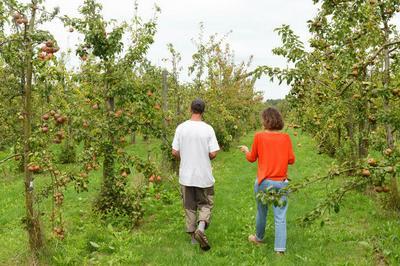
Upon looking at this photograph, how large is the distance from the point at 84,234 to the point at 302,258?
3652mm

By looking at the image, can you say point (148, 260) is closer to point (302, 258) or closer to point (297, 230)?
point (302, 258)

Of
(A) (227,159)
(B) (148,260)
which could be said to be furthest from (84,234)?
(A) (227,159)

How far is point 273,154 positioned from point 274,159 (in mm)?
73

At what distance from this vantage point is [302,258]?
6.24 meters

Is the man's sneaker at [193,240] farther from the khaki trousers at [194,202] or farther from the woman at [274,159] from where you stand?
the woman at [274,159]

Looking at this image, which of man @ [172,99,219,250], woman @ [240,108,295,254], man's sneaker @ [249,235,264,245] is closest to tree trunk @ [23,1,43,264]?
man @ [172,99,219,250]

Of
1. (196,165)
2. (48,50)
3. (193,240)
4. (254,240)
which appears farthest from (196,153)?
(48,50)

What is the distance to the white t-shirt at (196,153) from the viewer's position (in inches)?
272

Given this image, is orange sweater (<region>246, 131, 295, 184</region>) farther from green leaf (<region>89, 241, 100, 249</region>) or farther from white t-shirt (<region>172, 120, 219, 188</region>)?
green leaf (<region>89, 241, 100, 249</region>)

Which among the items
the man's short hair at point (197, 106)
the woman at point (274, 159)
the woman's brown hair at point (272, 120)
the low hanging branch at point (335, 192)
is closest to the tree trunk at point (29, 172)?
the man's short hair at point (197, 106)

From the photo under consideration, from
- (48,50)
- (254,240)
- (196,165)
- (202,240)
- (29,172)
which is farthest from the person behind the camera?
(254,240)

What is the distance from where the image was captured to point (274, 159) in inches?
249

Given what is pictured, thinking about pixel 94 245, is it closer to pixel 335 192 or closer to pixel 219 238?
pixel 219 238

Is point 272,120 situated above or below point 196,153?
above
